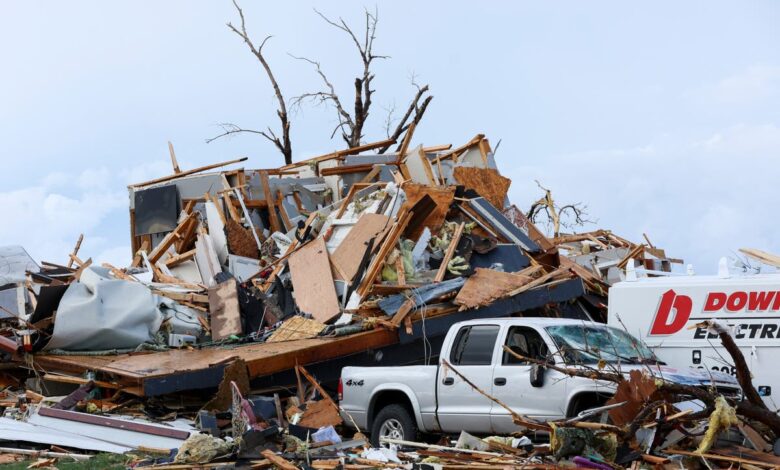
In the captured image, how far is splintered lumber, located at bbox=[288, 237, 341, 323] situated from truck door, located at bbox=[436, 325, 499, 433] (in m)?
5.68

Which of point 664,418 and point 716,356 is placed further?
point 716,356

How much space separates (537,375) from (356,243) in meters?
8.26

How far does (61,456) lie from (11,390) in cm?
602

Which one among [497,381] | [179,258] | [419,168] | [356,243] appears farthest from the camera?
[179,258]

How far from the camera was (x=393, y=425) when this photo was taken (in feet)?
41.7

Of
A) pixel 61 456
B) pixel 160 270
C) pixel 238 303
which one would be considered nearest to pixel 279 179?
pixel 160 270

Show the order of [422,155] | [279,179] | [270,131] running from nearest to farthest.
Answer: [422,155] → [279,179] → [270,131]

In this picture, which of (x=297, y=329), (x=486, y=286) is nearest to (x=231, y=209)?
(x=297, y=329)

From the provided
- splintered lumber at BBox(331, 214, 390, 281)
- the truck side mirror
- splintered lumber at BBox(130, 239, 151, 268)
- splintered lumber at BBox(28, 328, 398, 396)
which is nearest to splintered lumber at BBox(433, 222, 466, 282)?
splintered lumber at BBox(331, 214, 390, 281)

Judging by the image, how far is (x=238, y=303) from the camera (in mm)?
19109

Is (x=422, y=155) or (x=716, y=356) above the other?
(x=422, y=155)

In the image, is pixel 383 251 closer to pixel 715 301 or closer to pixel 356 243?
pixel 356 243

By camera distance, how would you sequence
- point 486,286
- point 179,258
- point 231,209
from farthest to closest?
point 231,209, point 179,258, point 486,286

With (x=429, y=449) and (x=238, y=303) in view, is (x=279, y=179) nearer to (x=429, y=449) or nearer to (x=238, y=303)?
(x=238, y=303)
